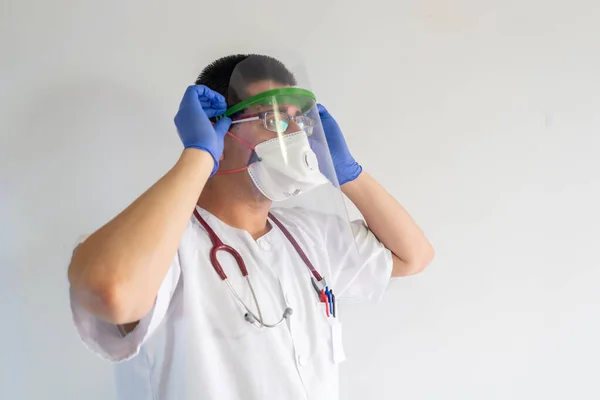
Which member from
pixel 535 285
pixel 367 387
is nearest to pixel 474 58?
pixel 535 285

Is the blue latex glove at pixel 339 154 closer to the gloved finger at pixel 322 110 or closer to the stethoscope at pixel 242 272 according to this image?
the gloved finger at pixel 322 110

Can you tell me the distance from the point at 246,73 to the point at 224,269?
1.36 ft

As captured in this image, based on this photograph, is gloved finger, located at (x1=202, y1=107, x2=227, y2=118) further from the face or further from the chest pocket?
the chest pocket

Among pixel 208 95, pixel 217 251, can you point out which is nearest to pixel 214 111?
pixel 208 95

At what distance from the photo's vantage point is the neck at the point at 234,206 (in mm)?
1044

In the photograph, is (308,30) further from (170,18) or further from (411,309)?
(411,309)

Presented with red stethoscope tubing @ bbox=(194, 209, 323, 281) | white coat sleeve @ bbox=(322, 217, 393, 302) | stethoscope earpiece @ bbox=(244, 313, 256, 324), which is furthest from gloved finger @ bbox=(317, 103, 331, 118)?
stethoscope earpiece @ bbox=(244, 313, 256, 324)

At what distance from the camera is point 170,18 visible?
126cm

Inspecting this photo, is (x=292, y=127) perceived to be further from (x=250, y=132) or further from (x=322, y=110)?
(x=322, y=110)

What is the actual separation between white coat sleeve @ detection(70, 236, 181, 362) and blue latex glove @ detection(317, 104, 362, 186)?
521mm

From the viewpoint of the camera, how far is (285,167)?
3.17 ft

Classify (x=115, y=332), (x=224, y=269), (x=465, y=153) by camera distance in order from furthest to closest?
(x=465, y=153), (x=224, y=269), (x=115, y=332)

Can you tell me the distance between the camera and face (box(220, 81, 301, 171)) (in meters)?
1.00

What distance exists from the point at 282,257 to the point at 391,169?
46cm
